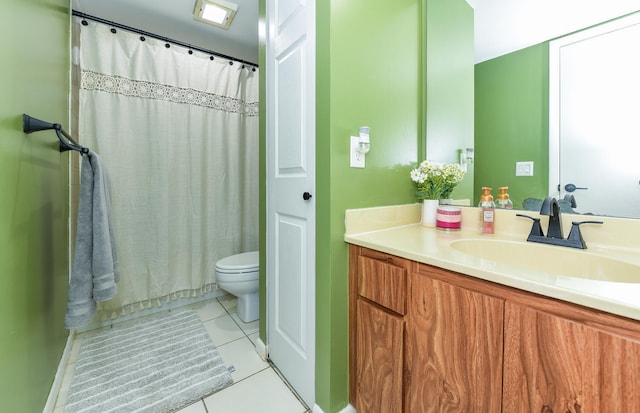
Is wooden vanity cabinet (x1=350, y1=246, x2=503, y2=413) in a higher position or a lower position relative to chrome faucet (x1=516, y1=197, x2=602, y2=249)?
lower

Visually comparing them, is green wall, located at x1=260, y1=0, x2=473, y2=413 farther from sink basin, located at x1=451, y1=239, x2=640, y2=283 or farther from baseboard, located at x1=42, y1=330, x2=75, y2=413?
baseboard, located at x1=42, y1=330, x2=75, y2=413

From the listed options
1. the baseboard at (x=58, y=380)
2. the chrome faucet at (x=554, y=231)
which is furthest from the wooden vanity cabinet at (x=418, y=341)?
the baseboard at (x=58, y=380)

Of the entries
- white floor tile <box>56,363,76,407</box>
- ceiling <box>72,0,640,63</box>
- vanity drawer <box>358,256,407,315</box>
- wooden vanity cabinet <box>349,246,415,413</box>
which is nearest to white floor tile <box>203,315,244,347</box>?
white floor tile <box>56,363,76,407</box>

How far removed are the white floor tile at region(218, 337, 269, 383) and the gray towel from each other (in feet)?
2.43

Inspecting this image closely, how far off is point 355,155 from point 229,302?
6.13ft

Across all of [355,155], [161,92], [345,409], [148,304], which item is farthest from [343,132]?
[148,304]

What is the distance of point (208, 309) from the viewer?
2.17 meters

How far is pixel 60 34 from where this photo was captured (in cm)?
143

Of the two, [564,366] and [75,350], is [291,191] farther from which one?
[75,350]

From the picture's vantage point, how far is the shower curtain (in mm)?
1843

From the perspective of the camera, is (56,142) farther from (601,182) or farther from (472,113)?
(601,182)

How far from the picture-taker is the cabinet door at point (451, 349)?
0.67 m

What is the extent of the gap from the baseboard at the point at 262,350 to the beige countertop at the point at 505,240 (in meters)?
0.94

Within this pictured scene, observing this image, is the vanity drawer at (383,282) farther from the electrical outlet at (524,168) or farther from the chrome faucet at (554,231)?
the electrical outlet at (524,168)
